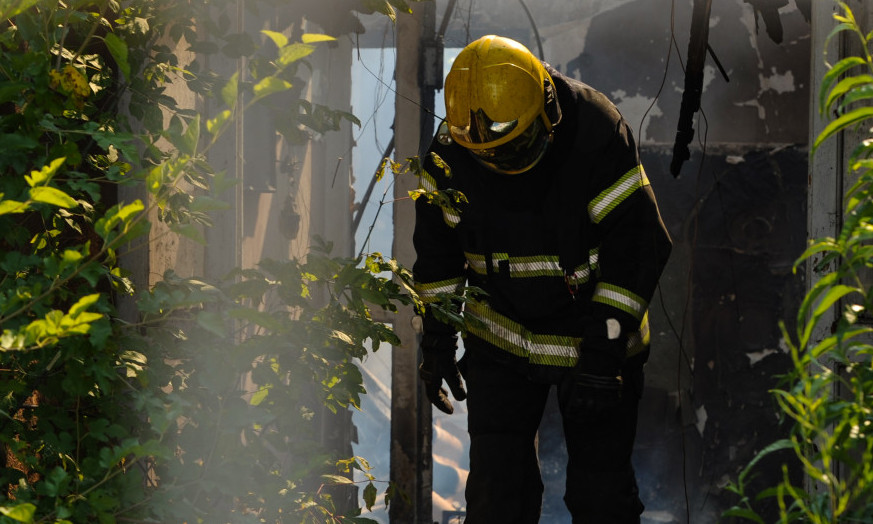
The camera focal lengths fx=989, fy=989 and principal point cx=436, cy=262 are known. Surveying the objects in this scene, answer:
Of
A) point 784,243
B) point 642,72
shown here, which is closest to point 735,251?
point 784,243

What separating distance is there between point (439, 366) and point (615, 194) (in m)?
0.98

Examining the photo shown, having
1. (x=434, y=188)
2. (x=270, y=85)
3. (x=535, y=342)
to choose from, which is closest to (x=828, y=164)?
(x=535, y=342)

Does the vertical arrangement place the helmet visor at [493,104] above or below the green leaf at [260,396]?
above

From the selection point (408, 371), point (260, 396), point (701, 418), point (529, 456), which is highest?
point (260, 396)

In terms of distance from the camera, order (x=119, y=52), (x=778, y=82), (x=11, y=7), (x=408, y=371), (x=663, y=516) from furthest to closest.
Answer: (x=663, y=516)
(x=778, y=82)
(x=408, y=371)
(x=119, y=52)
(x=11, y=7)

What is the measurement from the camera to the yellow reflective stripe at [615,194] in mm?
3549

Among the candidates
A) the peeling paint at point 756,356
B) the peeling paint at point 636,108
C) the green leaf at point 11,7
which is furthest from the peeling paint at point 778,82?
the green leaf at point 11,7

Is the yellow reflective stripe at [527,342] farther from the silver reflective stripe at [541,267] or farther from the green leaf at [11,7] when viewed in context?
the green leaf at [11,7]

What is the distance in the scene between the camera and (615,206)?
11.6 feet

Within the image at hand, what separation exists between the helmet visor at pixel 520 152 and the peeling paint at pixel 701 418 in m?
3.13

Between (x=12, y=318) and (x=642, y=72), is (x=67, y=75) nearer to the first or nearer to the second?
(x=12, y=318)

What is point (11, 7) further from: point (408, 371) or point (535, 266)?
point (408, 371)

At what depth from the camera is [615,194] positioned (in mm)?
3551

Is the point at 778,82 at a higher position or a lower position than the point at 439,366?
higher
